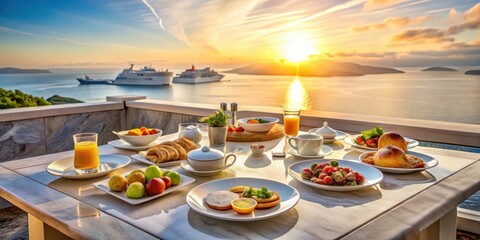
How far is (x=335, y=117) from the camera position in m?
2.80

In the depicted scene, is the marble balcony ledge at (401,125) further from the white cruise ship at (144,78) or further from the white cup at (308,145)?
the white cruise ship at (144,78)

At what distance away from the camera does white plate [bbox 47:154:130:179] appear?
4.65 feet

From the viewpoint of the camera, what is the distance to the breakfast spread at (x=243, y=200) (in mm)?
1040

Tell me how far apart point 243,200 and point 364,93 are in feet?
12.9

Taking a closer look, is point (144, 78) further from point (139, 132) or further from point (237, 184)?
point (237, 184)

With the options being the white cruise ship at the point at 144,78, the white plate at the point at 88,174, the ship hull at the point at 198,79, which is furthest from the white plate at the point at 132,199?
the white cruise ship at the point at 144,78

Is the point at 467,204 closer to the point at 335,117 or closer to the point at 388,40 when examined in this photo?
the point at 335,117

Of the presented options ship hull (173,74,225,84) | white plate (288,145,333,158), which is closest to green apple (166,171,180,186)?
white plate (288,145,333,158)

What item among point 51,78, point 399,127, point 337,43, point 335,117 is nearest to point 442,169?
point 399,127

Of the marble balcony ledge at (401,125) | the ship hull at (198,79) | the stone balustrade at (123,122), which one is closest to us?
the marble balcony ledge at (401,125)

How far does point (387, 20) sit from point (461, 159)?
5803 mm

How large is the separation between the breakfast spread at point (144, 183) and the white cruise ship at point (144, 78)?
614cm

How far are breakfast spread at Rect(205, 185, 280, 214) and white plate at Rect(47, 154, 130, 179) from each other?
54cm

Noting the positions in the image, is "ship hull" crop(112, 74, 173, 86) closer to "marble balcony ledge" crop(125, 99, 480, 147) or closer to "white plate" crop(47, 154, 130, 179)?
"marble balcony ledge" crop(125, 99, 480, 147)
